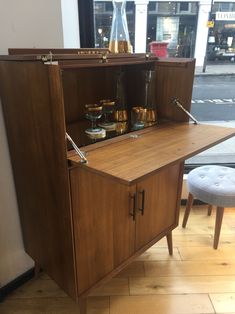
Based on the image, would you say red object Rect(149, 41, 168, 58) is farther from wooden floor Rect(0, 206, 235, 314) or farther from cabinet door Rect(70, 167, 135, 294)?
wooden floor Rect(0, 206, 235, 314)

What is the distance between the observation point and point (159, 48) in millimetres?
1750

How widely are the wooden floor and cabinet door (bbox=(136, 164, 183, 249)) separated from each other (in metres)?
0.28

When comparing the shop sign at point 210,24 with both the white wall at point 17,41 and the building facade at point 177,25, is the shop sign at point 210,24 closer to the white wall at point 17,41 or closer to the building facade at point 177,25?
the building facade at point 177,25

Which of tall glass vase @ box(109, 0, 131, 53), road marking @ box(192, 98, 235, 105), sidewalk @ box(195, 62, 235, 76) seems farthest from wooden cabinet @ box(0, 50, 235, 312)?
road marking @ box(192, 98, 235, 105)

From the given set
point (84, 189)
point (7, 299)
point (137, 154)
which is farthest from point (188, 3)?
point (7, 299)

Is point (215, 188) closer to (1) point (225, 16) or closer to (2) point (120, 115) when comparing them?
(2) point (120, 115)

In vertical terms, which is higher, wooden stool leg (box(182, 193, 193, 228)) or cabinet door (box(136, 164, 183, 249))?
cabinet door (box(136, 164, 183, 249))

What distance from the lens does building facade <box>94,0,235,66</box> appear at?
5.66 ft

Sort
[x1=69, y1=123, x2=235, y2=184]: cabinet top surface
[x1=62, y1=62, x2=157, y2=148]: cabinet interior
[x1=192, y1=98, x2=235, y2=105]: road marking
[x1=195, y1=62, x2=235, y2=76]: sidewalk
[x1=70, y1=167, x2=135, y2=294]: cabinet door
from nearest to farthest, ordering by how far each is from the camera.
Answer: [x1=69, y1=123, x2=235, y2=184]: cabinet top surface → [x1=70, y1=167, x2=135, y2=294]: cabinet door → [x1=62, y1=62, x2=157, y2=148]: cabinet interior → [x1=195, y1=62, x2=235, y2=76]: sidewalk → [x1=192, y1=98, x2=235, y2=105]: road marking

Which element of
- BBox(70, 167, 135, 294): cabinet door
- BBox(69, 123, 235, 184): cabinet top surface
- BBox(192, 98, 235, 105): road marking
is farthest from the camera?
BBox(192, 98, 235, 105): road marking

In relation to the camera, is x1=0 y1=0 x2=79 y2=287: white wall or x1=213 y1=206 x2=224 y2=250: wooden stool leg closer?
x1=0 y1=0 x2=79 y2=287: white wall

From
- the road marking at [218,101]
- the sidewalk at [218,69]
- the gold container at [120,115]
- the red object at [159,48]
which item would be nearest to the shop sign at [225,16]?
the sidewalk at [218,69]

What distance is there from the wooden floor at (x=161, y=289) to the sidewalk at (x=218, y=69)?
125cm

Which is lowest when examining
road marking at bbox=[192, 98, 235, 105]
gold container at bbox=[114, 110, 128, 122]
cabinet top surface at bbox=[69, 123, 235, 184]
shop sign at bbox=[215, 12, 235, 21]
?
road marking at bbox=[192, 98, 235, 105]
